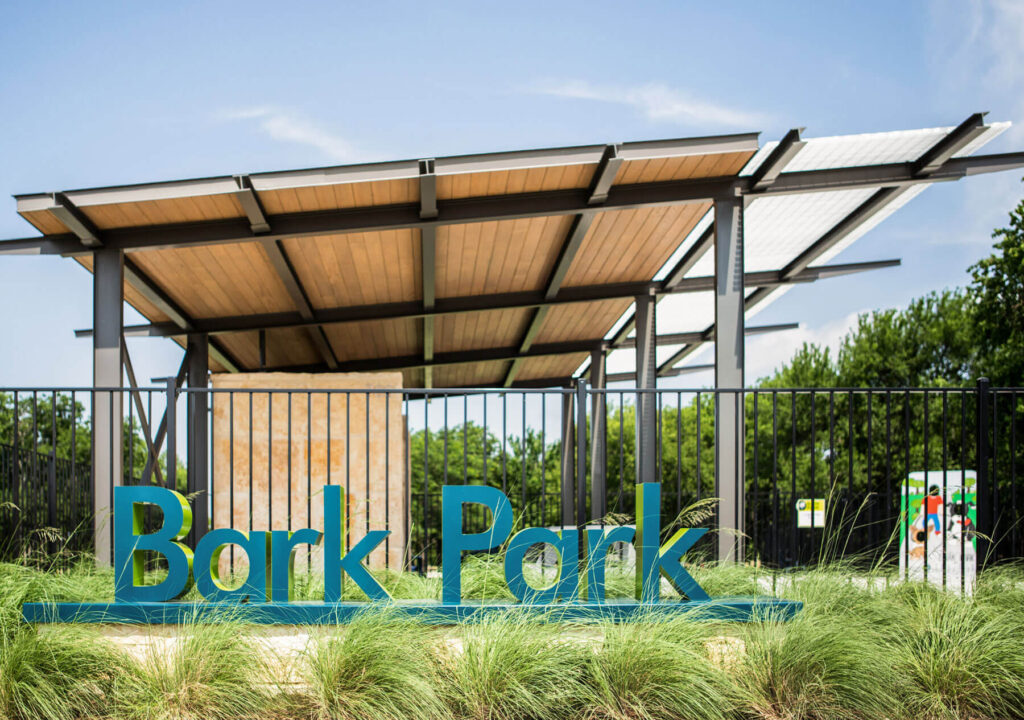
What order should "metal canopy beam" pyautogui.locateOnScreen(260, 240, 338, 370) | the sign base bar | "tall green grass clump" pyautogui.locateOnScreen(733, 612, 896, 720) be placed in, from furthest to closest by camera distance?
"metal canopy beam" pyautogui.locateOnScreen(260, 240, 338, 370) → the sign base bar → "tall green grass clump" pyautogui.locateOnScreen(733, 612, 896, 720)

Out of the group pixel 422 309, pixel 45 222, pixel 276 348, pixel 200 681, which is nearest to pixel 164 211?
pixel 45 222

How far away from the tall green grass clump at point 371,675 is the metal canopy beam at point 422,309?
7.29 m

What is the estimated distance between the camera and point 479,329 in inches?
562

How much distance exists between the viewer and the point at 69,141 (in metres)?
49.5

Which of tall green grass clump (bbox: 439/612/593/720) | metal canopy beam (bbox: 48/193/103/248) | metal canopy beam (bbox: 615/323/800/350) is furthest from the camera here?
metal canopy beam (bbox: 615/323/800/350)

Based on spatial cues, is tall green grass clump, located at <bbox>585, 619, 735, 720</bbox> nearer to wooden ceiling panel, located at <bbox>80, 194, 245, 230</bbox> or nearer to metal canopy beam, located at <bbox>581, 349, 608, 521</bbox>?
wooden ceiling panel, located at <bbox>80, 194, 245, 230</bbox>

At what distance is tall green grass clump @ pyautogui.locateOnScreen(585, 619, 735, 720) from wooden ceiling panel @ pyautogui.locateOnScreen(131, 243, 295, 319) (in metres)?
5.84

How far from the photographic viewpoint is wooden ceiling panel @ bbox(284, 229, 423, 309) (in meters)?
9.30

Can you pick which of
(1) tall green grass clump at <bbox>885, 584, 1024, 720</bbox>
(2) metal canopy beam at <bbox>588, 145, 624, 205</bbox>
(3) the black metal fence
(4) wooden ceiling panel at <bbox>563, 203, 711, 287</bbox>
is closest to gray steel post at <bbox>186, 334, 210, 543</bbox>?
(3) the black metal fence

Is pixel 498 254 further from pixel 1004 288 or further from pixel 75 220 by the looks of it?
pixel 1004 288

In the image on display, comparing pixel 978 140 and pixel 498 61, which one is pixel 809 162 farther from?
pixel 498 61

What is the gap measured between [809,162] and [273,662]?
6471mm

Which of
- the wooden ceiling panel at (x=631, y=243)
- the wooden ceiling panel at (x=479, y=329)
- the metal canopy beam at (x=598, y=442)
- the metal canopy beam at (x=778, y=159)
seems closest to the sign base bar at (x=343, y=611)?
the metal canopy beam at (x=778, y=159)

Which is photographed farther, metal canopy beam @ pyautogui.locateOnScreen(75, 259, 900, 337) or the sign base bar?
metal canopy beam @ pyautogui.locateOnScreen(75, 259, 900, 337)
